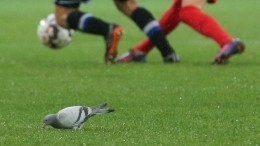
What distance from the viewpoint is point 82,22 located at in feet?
39.3

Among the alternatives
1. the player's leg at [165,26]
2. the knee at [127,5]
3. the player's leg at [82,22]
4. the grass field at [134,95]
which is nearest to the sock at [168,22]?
the player's leg at [165,26]

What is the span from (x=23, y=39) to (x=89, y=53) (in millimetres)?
3190

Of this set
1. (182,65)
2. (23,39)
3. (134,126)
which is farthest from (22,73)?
(23,39)

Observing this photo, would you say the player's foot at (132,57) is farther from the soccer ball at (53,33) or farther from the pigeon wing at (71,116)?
the pigeon wing at (71,116)

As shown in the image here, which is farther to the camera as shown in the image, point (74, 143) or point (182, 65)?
point (182, 65)

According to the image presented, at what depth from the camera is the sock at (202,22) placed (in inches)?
471

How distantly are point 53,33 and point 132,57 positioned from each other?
3.08ft

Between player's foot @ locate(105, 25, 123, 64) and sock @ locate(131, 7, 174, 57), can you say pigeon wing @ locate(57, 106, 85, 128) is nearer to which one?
player's foot @ locate(105, 25, 123, 64)

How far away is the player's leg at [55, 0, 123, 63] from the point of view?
38.8 ft

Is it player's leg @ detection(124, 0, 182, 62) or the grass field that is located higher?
the grass field

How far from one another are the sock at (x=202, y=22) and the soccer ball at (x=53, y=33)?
4.66ft

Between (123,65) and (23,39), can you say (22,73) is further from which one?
(23,39)

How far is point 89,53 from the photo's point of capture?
46.5ft

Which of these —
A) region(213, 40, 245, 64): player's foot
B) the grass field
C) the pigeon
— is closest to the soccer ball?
the grass field
